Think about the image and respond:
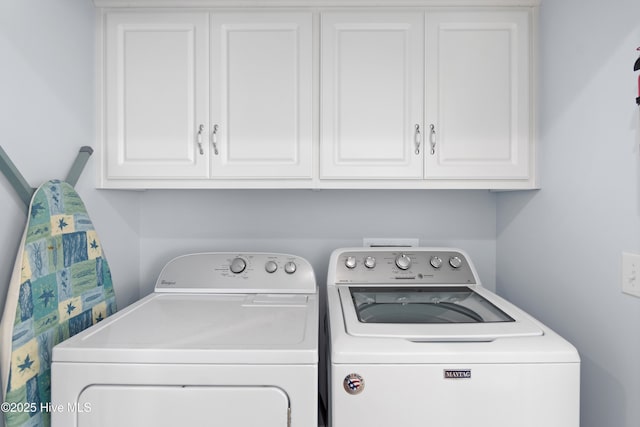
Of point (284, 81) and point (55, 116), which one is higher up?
point (284, 81)

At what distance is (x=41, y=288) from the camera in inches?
45.8

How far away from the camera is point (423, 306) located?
1434mm

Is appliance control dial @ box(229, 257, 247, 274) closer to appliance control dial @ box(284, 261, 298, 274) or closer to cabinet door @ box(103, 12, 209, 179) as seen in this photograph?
appliance control dial @ box(284, 261, 298, 274)

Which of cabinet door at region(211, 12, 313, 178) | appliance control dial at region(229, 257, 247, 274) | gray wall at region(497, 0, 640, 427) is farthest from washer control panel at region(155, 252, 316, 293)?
gray wall at region(497, 0, 640, 427)

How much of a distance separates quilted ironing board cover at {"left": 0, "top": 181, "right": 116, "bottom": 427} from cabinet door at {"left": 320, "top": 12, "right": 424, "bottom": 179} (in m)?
0.98

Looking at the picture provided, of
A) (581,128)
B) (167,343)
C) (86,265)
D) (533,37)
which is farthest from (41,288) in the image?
(533,37)

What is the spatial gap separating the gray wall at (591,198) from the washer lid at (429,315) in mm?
241

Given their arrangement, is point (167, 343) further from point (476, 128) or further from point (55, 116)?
point (476, 128)

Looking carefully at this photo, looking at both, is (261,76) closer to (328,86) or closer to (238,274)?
(328,86)

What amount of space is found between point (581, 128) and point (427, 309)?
2.69 ft

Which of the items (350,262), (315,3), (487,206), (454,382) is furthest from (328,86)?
(454,382)

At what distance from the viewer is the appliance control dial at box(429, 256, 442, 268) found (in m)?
1.72

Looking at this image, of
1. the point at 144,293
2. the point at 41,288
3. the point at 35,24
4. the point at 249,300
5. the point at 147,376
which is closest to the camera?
the point at 147,376

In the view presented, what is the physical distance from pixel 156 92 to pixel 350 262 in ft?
3.61
